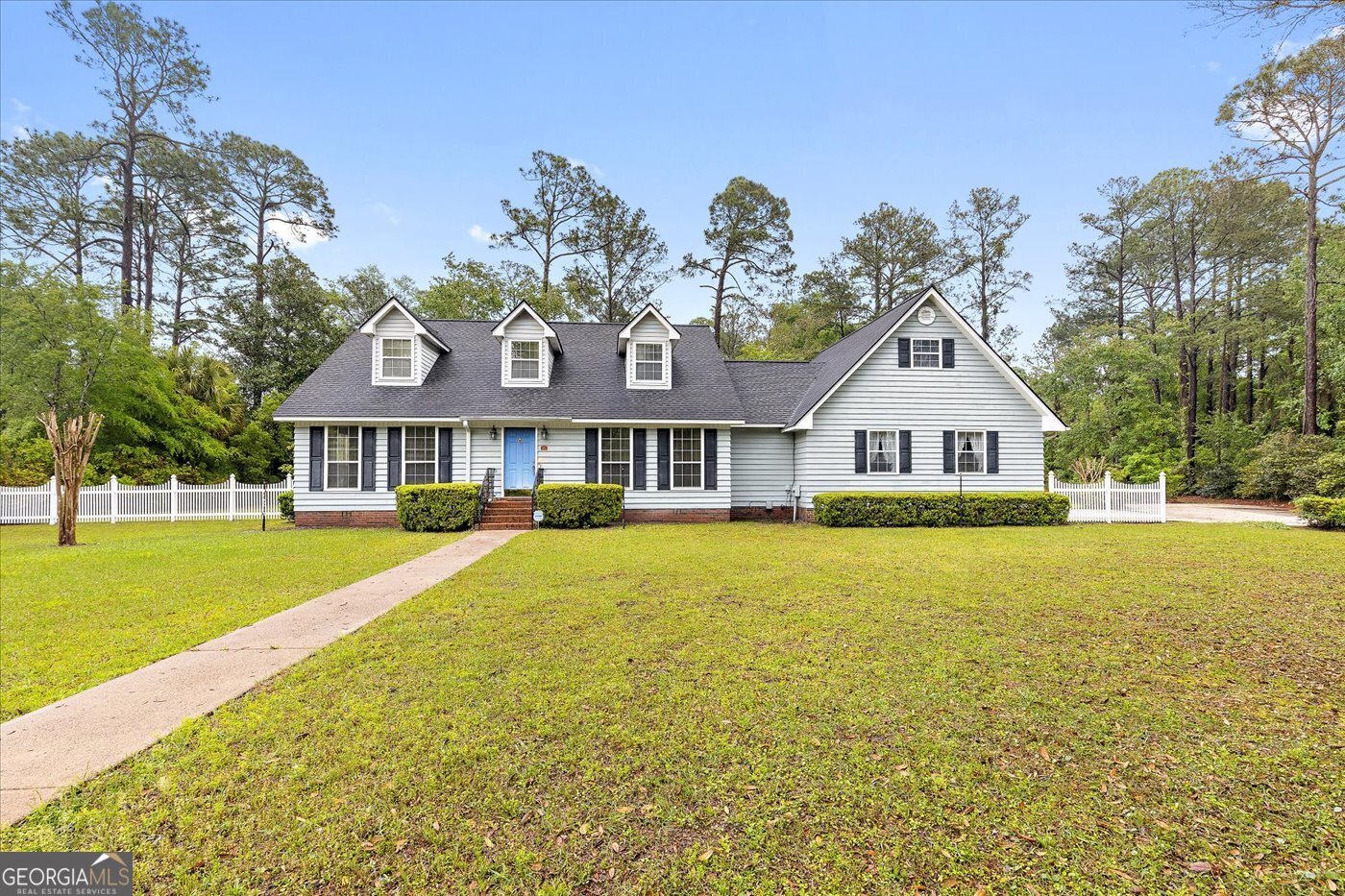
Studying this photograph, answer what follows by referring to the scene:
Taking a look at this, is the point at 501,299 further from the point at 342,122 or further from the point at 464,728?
the point at 464,728

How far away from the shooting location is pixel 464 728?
345 centimetres

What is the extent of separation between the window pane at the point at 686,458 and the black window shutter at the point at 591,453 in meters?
2.43

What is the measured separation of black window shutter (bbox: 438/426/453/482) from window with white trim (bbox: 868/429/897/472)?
42.3 feet

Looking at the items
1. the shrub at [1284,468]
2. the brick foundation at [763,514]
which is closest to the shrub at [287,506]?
the brick foundation at [763,514]

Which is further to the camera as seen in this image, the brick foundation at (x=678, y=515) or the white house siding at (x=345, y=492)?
the brick foundation at (x=678, y=515)

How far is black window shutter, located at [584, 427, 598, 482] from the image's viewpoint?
53.2ft

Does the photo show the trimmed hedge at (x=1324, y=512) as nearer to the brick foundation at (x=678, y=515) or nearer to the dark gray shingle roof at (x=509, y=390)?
the dark gray shingle roof at (x=509, y=390)

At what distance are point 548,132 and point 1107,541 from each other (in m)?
28.3

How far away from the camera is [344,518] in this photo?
1536 centimetres

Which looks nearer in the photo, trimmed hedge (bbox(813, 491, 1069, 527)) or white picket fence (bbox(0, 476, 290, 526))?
trimmed hedge (bbox(813, 491, 1069, 527))

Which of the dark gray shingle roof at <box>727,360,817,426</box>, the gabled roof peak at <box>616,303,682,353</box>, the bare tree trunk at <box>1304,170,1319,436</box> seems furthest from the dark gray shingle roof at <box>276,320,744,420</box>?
the bare tree trunk at <box>1304,170,1319,436</box>

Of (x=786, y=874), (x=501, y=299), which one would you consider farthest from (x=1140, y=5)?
(x=501, y=299)

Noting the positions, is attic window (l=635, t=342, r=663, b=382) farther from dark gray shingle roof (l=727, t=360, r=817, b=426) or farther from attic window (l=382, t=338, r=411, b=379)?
attic window (l=382, t=338, r=411, b=379)

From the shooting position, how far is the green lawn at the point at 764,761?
2.34 meters
